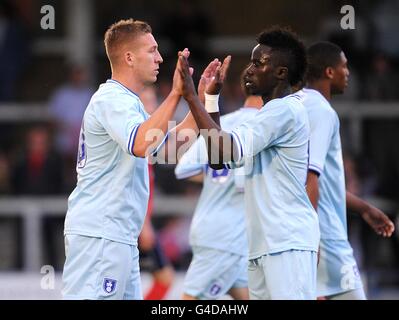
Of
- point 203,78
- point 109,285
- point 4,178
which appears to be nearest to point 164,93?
point 4,178

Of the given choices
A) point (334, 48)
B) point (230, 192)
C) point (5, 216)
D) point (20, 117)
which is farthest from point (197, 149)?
point (20, 117)

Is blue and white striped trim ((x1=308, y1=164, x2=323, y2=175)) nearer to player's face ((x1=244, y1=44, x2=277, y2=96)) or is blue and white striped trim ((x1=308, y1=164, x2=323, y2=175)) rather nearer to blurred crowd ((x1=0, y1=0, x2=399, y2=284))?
player's face ((x1=244, y1=44, x2=277, y2=96))

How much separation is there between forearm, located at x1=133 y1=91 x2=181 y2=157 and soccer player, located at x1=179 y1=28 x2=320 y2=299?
0.38 feet

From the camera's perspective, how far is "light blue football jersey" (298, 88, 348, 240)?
7.46 meters

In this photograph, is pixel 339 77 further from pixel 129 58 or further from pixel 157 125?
pixel 157 125

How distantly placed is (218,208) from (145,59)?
2171 mm

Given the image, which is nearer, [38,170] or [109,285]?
[109,285]

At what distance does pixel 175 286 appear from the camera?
40.0 ft

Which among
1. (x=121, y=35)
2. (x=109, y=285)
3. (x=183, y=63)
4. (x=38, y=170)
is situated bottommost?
(x=38, y=170)

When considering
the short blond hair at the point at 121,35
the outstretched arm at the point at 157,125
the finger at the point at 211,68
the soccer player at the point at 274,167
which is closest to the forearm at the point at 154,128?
the outstretched arm at the point at 157,125

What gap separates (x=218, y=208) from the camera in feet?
29.1

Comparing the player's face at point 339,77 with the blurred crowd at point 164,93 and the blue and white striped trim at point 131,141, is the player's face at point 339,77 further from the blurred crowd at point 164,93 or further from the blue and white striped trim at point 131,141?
the blurred crowd at point 164,93

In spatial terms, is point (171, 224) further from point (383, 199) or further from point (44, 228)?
point (383, 199)

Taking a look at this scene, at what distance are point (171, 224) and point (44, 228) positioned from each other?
4.94ft
